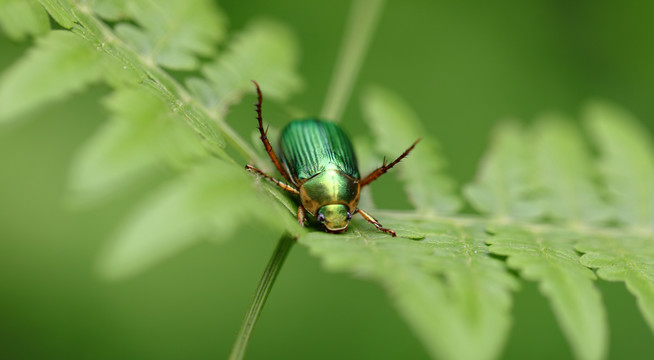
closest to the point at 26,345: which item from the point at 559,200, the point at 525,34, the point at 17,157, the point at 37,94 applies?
the point at 17,157

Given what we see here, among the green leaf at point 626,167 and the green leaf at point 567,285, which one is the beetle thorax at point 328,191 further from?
the green leaf at point 626,167

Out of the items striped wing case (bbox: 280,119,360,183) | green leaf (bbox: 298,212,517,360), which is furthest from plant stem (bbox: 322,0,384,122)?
green leaf (bbox: 298,212,517,360)

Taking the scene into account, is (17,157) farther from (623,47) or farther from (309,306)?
(623,47)

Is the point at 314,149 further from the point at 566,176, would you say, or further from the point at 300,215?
the point at 566,176

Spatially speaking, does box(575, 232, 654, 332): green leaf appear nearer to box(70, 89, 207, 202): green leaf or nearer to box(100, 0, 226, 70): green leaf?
box(70, 89, 207, 202): green leaf

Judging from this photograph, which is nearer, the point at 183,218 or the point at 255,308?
the point at 183,218

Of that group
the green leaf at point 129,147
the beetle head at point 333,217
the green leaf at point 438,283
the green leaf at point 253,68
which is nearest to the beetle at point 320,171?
the beetle head at point 333,217

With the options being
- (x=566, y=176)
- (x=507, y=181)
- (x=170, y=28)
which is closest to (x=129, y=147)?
(x=170, y=28)
